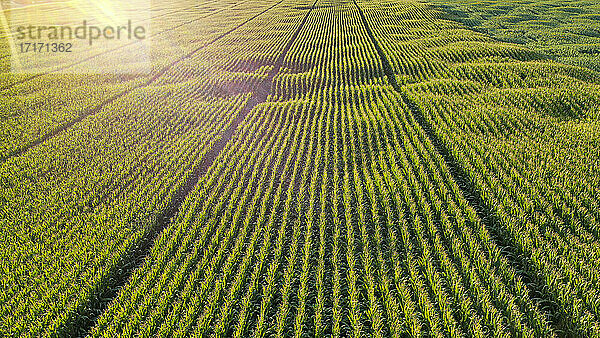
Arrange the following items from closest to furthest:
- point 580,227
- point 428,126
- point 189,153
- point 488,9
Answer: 1. point 580,227
2. point 189,153
3. point 428,126
4. point 488,9

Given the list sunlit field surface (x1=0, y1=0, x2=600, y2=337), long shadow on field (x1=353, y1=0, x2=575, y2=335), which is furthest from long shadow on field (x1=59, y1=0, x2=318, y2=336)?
long shadow on field (x1=353, y1=0, x2=575, y2=335)

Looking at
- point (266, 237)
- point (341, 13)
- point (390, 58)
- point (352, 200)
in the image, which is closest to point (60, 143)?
point (266, 237)

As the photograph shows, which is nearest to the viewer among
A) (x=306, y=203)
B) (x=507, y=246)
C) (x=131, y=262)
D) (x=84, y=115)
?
(x=507, y=246)

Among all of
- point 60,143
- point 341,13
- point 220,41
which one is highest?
point 341,13

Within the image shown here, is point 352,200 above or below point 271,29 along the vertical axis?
below

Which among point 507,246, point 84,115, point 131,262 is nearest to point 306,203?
point 131,262

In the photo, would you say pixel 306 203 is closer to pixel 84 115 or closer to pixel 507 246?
pixel 507 246

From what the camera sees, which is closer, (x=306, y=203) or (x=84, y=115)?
(x=306, y=203)

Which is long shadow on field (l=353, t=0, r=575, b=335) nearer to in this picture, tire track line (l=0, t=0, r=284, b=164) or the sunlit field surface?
the sunlit field surface

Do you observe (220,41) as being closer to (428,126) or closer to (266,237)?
(428,126)
